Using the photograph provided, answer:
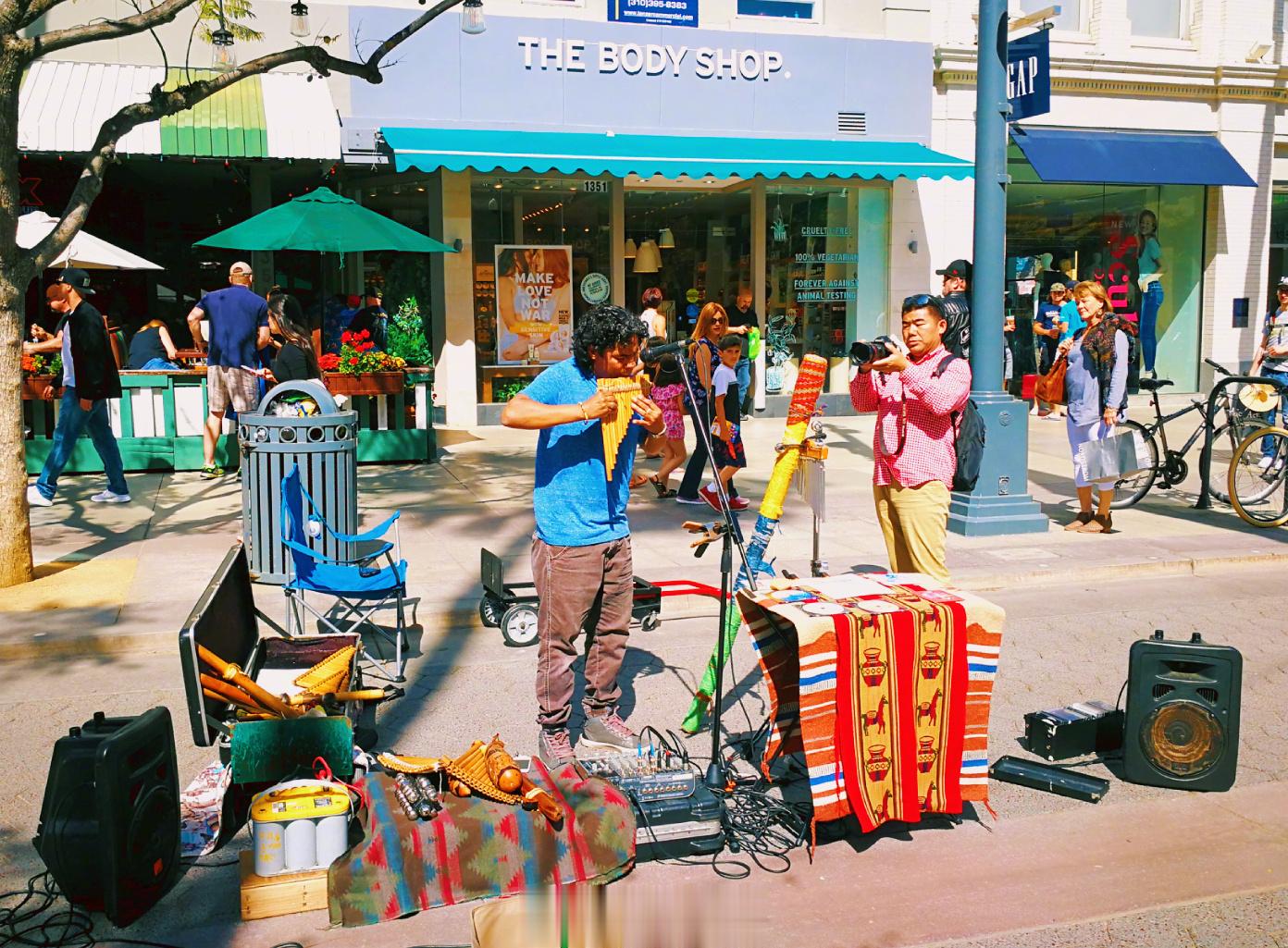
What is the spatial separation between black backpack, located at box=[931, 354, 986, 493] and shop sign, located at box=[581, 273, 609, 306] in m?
11.3

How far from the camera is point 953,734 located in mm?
4445

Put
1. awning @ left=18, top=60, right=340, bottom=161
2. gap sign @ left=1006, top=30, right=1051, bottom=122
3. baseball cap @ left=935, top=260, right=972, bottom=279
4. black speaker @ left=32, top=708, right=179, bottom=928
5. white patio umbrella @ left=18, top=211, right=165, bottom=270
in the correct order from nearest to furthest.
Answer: black speaker @ left=32, top=708, right=179, bottom=928
gap sign @ left=1006, top=30, right=1051, bottom=122
baseball cap @ left=935, top=260, right=972, bottom=279
white patio umbrella @ left=18, top=211, right=165, bottom=270
awning @ left=18, top=60, right=340, bottom=161

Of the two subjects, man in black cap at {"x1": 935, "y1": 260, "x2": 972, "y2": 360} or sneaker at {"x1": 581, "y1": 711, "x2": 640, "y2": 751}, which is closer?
sneaker at {"x1": 581, "y1": 711, "x2": 640, "y2": 751}

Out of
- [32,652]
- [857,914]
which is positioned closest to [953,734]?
[857,914]

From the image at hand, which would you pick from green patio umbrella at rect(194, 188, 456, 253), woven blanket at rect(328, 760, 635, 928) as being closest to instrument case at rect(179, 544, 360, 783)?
woven blanket at rect(328, 760, 635, 928)

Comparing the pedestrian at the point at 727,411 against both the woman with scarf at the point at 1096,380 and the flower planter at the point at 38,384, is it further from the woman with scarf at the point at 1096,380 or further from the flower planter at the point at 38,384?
the flower planter at the point at 38,384

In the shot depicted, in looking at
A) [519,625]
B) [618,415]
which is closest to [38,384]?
[519,625]

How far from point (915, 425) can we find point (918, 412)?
0.22 ft

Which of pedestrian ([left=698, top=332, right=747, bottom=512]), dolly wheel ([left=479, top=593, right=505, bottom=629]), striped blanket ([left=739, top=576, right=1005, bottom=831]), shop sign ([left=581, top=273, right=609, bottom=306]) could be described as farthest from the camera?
shop sign ([left=581, top=273, right=609, bottom=306])

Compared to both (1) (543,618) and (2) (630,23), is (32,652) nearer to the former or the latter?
(1) (543,618)

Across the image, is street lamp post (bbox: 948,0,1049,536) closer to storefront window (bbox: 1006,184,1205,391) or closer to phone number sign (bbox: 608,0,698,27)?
phone number sign (bbox: 608,0,698,27)

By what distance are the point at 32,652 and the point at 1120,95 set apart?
56.0ft

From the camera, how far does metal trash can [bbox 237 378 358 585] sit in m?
7.82

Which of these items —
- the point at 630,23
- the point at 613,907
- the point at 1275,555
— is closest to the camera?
the point at 613,907
